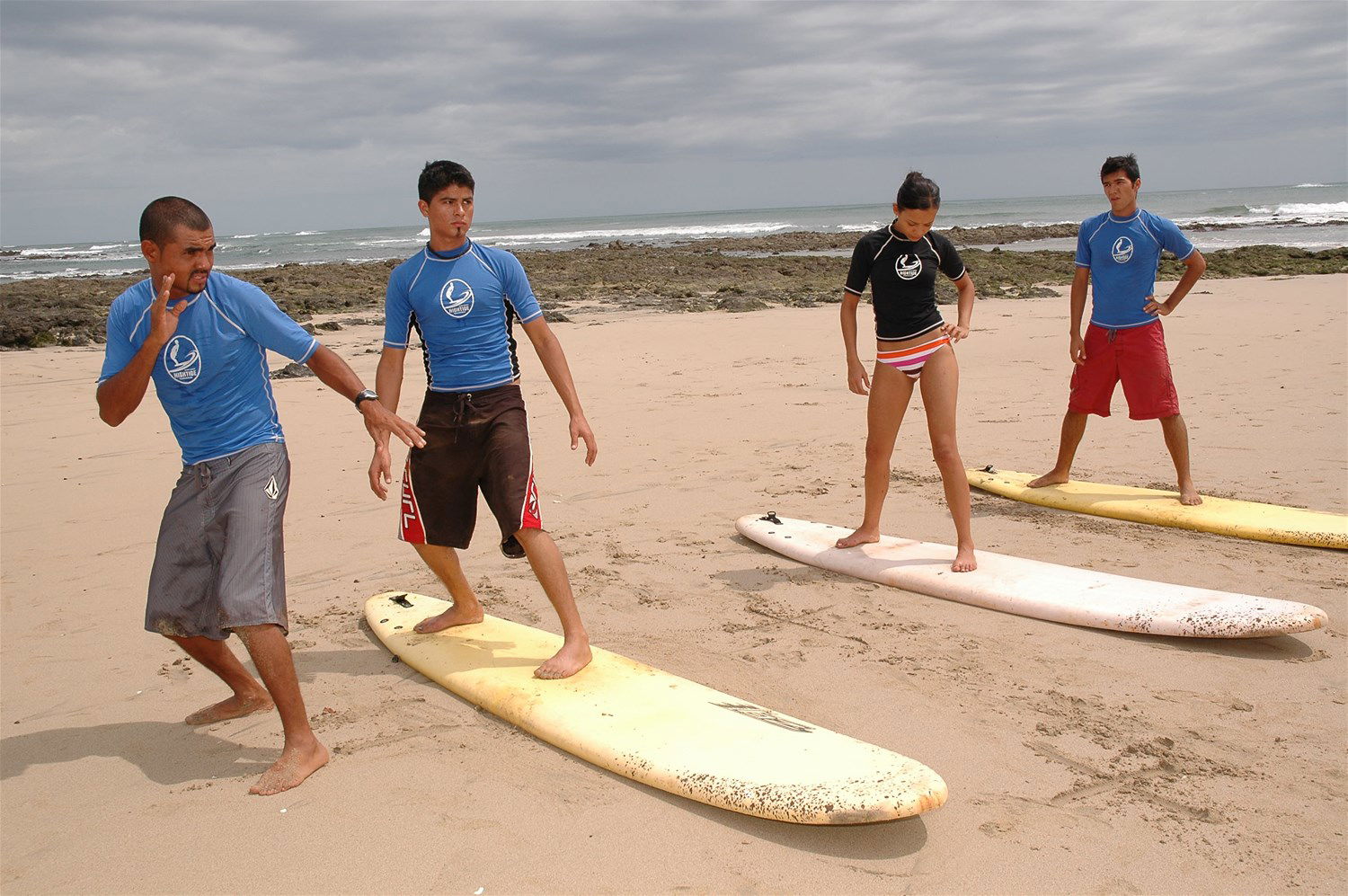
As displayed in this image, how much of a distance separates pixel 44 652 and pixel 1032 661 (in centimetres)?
413

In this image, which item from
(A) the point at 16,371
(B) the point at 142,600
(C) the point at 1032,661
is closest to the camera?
(C) the point at 1032,661

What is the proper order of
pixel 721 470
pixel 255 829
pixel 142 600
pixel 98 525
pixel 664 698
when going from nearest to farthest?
pixel 255 829 < pixel 664 698 < pixel 142 600 < pixel 98 525 < pixel 721 470

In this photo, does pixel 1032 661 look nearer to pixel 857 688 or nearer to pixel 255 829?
pixel 857 688

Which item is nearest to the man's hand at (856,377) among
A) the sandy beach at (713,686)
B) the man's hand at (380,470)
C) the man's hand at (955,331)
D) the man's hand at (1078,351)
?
the man's hand at (955,331)

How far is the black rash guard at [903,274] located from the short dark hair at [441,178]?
6.23ft

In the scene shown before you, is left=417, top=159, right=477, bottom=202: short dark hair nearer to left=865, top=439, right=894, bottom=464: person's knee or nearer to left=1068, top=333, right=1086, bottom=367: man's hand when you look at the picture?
left=865, top=439, right=894, bottom=464: person's knee

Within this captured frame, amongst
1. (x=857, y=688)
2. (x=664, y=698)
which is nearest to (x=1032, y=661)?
(x=857, y=688)

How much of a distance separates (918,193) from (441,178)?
2151mm

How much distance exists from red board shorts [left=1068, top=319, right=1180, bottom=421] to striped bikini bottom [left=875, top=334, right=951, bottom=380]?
170 centimetres

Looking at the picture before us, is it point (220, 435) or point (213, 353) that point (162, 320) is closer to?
point (213, 353)

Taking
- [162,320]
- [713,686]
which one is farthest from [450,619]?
[162,320]

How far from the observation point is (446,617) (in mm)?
4301

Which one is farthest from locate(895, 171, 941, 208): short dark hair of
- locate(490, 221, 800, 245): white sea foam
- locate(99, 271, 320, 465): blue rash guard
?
locate(490, 221, 800, 245): white sea foam

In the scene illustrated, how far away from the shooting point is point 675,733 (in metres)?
3.19
